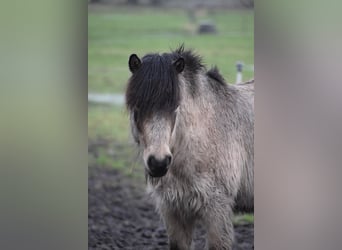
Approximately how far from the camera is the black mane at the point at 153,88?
252 centimetres

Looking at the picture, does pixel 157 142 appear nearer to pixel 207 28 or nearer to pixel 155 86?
pixel 155 86

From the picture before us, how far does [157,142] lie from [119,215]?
686 millimetres

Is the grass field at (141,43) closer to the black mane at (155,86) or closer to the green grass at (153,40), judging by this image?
the green grass at (153,40)

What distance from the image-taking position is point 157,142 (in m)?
2.48

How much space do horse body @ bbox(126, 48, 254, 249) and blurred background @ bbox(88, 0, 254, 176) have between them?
0.18m

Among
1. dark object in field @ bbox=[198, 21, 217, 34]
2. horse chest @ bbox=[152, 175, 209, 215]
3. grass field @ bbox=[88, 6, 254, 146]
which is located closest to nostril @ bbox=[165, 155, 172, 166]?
horse chest @ bbox=[152, 175, 209, 215]

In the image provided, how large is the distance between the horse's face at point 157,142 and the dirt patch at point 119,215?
1.56ft

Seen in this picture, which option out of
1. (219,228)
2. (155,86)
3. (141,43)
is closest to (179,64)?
(155,86)

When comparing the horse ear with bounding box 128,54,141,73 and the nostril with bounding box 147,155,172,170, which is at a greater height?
the horse ear with bounding box 128,54,141,73

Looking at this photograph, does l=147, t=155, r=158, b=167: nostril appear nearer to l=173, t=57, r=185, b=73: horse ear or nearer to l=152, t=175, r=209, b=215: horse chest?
l=152, t=175, r=209, b=215: horse chest

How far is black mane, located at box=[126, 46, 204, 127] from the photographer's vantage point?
2.52m
